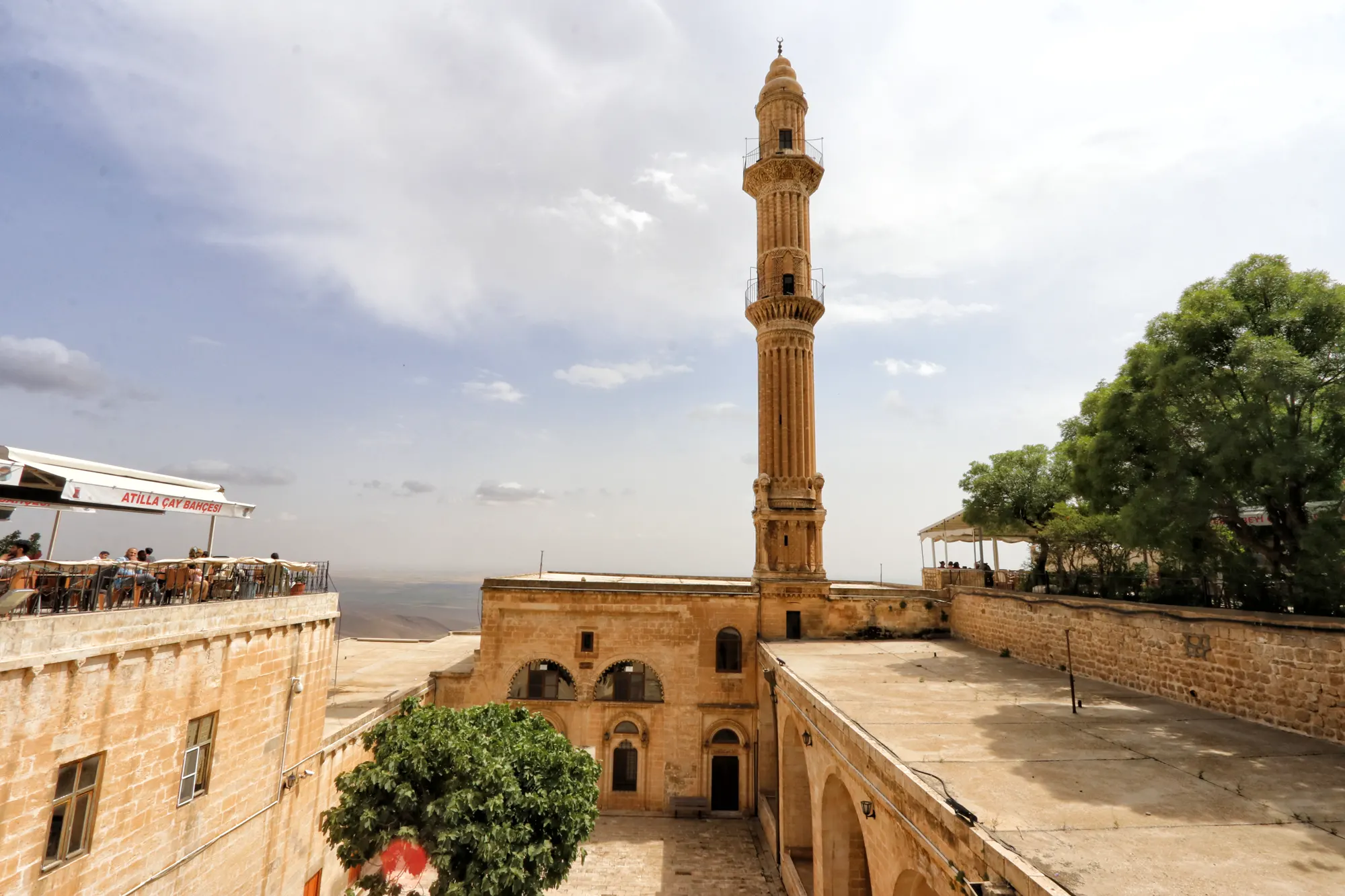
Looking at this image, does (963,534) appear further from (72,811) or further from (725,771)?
(72,811)

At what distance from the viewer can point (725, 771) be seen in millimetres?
22844

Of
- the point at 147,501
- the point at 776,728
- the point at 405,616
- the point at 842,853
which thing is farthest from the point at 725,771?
the point at 405,616

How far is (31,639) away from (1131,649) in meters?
19.6

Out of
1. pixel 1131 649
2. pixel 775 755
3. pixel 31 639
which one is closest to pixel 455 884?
pixel 31 639

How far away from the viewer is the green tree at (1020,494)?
71.4 ft

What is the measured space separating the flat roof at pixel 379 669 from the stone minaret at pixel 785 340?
12.7 meters

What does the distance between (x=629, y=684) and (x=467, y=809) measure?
1260 centimetres

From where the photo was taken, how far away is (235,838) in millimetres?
11711

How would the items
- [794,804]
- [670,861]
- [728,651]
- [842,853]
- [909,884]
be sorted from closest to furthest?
[909,884] → [842,853] → [794,804] → [670,861] → [728,651]

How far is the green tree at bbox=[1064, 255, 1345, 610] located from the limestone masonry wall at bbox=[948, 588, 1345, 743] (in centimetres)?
110

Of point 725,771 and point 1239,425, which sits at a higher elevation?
point 1239,425

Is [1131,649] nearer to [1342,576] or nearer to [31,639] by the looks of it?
[1342,576]

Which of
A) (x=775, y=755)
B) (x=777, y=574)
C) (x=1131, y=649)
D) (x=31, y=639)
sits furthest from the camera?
(x=777, y=574)

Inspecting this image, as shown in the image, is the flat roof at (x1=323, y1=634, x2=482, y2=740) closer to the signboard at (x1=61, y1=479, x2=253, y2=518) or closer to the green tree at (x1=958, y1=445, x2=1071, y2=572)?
the signboard at (x1=61, y1=479, x2=253, y2=518)
